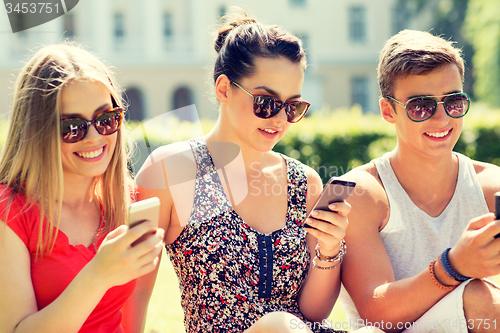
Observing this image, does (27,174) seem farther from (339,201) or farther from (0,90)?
(0,90)

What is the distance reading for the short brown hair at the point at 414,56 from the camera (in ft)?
8.13

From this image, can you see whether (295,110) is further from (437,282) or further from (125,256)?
(125,256)

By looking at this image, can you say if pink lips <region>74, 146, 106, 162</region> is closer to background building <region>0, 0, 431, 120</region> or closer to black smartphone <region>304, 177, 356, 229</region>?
black smartphone <region>304, 177, 356, 229</region>

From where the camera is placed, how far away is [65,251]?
198cm

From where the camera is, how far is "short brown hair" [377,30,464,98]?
2.48 m

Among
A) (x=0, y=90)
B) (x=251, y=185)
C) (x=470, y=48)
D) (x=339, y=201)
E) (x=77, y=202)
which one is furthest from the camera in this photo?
(x=470, y=48)

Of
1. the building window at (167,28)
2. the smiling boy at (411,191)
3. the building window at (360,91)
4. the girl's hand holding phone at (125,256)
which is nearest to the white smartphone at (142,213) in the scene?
the girl's hand holding phone at (125,256)

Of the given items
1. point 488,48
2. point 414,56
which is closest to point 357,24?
point 488,48

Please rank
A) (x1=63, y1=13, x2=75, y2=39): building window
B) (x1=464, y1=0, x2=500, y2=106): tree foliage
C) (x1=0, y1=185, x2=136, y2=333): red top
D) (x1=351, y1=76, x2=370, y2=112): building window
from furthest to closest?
(x1=351, y1=76, x2=370, y2=112): building window → (x1=63, y1=13, x2=75, y2=39): building window → (x1=464, y1=0, x2=500, y2=106): tree foliage → (x1=0, y1=185, x2=136, y2=333): red top

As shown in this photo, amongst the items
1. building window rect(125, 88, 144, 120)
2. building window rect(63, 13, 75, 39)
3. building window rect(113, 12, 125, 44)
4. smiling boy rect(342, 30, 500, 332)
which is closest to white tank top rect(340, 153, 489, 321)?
smiling boy rect(342, 30, 500, 332)

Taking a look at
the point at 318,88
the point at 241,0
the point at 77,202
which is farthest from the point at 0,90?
the point at 77,202

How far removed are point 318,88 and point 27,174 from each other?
29850 millimetres

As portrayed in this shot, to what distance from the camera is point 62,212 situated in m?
2.10

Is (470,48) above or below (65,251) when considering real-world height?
below
